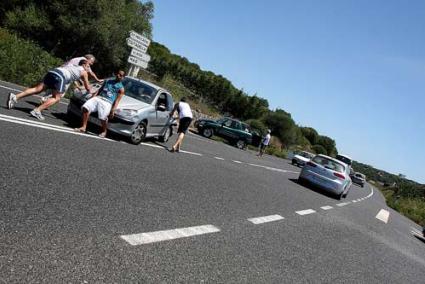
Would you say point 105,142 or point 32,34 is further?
point 32,34

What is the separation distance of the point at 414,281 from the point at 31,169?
21.2ft

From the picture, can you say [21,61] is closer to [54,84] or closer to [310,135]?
[54,84]

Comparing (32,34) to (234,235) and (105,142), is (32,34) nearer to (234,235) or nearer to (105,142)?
(105,142)

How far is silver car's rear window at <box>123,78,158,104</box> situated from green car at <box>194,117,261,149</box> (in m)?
19.4

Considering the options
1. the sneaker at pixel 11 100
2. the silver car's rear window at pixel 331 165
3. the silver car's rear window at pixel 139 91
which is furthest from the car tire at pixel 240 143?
the sneaker at pixel 11 100

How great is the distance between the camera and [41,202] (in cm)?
496

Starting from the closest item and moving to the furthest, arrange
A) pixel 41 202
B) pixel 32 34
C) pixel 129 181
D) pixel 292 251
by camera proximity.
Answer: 1. pixel 41 202
2. pixel 292 251
3. pixel 129 181
4. pixel 32 34

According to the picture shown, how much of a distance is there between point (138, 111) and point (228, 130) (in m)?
21.8

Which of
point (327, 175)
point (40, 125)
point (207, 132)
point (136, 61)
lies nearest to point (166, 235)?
point (40, 125)

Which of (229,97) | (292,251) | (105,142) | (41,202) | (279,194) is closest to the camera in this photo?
(41,202)

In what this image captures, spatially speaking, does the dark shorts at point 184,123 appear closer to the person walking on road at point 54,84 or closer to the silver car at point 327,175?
the person walking on road at point 54,84

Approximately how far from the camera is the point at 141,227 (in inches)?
206

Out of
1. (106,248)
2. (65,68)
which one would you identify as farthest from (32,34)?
(106,248)

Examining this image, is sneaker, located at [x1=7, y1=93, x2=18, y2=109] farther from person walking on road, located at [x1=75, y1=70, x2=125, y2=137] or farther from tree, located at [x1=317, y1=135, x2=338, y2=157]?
tree, located at [x1=317, y1=135, x2=338, y2=157]
